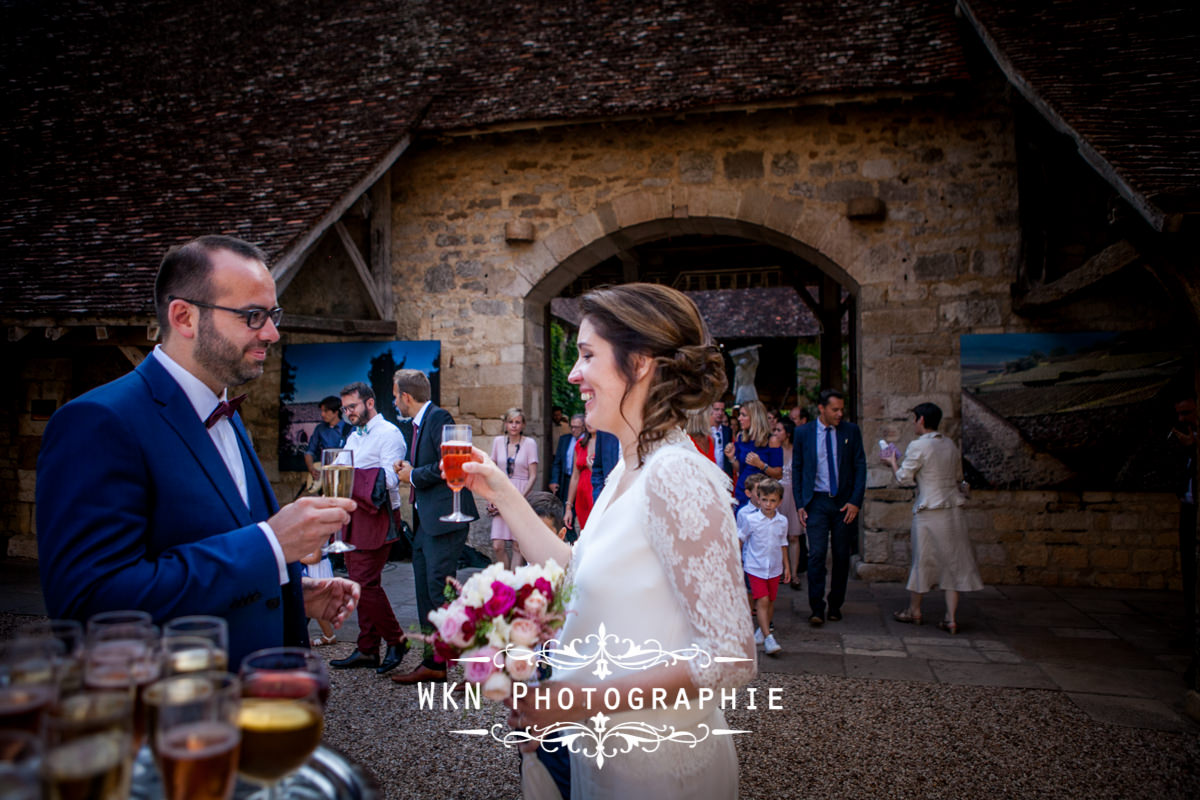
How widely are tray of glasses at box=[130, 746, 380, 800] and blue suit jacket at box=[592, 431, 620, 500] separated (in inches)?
178

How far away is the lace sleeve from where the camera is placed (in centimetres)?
158

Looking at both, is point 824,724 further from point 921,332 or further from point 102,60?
point 102,60

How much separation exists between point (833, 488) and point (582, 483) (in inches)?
89.1

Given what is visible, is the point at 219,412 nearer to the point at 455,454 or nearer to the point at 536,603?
the point at 455,454

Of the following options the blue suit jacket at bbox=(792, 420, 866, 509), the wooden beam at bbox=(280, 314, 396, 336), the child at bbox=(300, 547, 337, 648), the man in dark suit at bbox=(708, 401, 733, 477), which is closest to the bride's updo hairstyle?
the child at bbox=(300, 547, 337, 648)

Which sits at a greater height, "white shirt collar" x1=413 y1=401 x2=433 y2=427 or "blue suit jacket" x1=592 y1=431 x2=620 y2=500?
"white shirt collar" x1=413 y1=401 x2=433 y2=427

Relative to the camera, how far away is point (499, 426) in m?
8.70

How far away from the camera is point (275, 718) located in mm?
984

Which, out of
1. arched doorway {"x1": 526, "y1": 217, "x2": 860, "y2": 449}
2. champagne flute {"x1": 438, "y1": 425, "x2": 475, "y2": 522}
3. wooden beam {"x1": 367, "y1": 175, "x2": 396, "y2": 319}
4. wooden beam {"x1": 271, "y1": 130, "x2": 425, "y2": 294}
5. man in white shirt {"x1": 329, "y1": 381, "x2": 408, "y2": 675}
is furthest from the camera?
wooden beam {"x1": 367, "y1": 175, "x2": 396, "y2": 319}

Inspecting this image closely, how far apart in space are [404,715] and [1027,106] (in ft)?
26.6

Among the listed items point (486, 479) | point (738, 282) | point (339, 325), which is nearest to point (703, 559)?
point (486, 479)

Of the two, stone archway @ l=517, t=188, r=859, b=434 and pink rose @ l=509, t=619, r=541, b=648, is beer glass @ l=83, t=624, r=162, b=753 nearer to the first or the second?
pink rose @ l=509, t=619, r=541, b=648

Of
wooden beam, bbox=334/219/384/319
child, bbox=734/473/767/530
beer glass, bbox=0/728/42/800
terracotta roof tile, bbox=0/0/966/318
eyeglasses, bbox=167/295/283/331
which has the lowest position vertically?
child, bbox=734/473/767/530

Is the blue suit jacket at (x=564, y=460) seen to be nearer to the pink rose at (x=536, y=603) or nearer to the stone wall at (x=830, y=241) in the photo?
the stone wall at (x=830, y=241)
